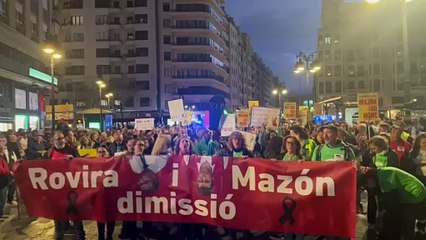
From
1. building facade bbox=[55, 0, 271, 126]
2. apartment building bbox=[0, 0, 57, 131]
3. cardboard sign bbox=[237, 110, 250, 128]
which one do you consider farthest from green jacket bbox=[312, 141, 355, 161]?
building facade bbox=[55, 0, 271, 126]

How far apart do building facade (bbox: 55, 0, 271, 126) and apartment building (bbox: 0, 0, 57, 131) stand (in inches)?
1383

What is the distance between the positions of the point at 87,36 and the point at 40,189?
80.4 m

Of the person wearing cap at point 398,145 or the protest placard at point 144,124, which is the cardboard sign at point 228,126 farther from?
the person wearing cap at point 398,145

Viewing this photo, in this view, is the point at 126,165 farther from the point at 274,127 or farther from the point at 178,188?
the point at 274,127

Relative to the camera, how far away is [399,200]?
662cm

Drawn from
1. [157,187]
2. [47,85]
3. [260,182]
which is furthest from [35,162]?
[47,85]

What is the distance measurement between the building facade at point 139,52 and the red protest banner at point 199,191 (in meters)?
72.0

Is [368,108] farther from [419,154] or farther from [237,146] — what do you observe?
[237,146]

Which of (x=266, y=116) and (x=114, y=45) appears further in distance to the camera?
(x=114, y=45)

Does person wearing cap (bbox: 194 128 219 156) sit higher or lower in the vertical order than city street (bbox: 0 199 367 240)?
higher

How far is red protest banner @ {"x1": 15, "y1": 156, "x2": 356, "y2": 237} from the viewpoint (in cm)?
696

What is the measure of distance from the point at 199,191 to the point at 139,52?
79610 mm

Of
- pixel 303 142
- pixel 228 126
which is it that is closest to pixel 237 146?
pixel 303 142

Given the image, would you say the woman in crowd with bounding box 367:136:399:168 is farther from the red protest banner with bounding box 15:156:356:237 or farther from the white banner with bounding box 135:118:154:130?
the white banner with bounding box 135:118:154:130
